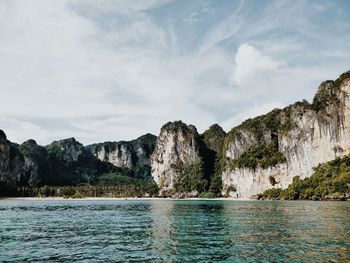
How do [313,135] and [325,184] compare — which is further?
[313,135]

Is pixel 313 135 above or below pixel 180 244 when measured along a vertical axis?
above

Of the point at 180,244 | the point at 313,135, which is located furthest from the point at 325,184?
the point at 180,244

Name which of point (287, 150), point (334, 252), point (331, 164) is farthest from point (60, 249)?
point (287, 150)

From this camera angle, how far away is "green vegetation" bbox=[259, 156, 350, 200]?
126 metres

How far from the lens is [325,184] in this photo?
450ft

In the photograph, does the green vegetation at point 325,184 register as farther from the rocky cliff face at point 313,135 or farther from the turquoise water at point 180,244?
the turquoise water at point 180,244

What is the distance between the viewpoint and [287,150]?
625 ft

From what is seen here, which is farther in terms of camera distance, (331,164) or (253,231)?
(331,164)

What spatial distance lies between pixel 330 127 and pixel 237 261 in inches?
5870

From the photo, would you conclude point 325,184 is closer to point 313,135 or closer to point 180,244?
point 313,135

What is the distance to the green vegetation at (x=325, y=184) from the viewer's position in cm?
12605

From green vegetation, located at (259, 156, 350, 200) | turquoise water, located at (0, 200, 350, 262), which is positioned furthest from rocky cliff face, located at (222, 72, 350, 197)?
turquoise water, located at (0, 200, 350, 262)

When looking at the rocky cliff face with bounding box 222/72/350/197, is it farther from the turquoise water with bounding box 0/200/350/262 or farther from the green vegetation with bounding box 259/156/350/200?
the turquoise water with bounding box 0/200/350/262

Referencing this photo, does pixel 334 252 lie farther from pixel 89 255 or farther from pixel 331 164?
pixel 331 164
